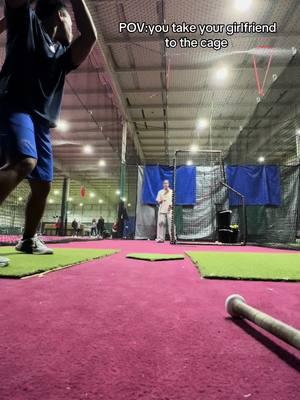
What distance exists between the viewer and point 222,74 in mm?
9641

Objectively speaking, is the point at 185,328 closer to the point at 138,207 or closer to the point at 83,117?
the point at 138,207

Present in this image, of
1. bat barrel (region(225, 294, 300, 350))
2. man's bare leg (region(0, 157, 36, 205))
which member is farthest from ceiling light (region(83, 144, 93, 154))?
bat barrel (region(225, 294, 300, 350))

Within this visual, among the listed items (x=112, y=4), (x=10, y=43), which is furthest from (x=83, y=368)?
(x=112, y=4)

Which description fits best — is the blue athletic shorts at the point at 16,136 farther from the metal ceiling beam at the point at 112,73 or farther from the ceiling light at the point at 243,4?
the ceiling light at the point at 243,4

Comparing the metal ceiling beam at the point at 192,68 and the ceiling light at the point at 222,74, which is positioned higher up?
the metal ceiling beam at the point at 192,68

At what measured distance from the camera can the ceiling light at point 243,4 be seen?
269 inches

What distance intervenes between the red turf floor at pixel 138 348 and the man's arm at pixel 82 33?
140 centimetres

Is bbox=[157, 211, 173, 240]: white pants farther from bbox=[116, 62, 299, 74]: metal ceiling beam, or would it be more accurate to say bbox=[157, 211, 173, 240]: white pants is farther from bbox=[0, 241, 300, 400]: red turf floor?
bbox=[0, 241, 300, 400]: red turf floor

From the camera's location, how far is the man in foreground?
158 centimetres

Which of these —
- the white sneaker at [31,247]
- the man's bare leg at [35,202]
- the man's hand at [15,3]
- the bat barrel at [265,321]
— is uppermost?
the man's hand at [15,3]

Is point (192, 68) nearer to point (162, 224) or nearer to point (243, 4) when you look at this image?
point (243, 4)

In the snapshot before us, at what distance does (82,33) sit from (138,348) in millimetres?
1777

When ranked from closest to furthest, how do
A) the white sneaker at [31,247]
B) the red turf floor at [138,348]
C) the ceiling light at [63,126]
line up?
the red turf floor at [138,348] < the white sneaker at [31,247] < the ceiling light at [63,126]

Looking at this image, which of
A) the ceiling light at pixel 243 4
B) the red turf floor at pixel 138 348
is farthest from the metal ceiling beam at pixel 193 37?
the red turf floor at pixel 138 348
